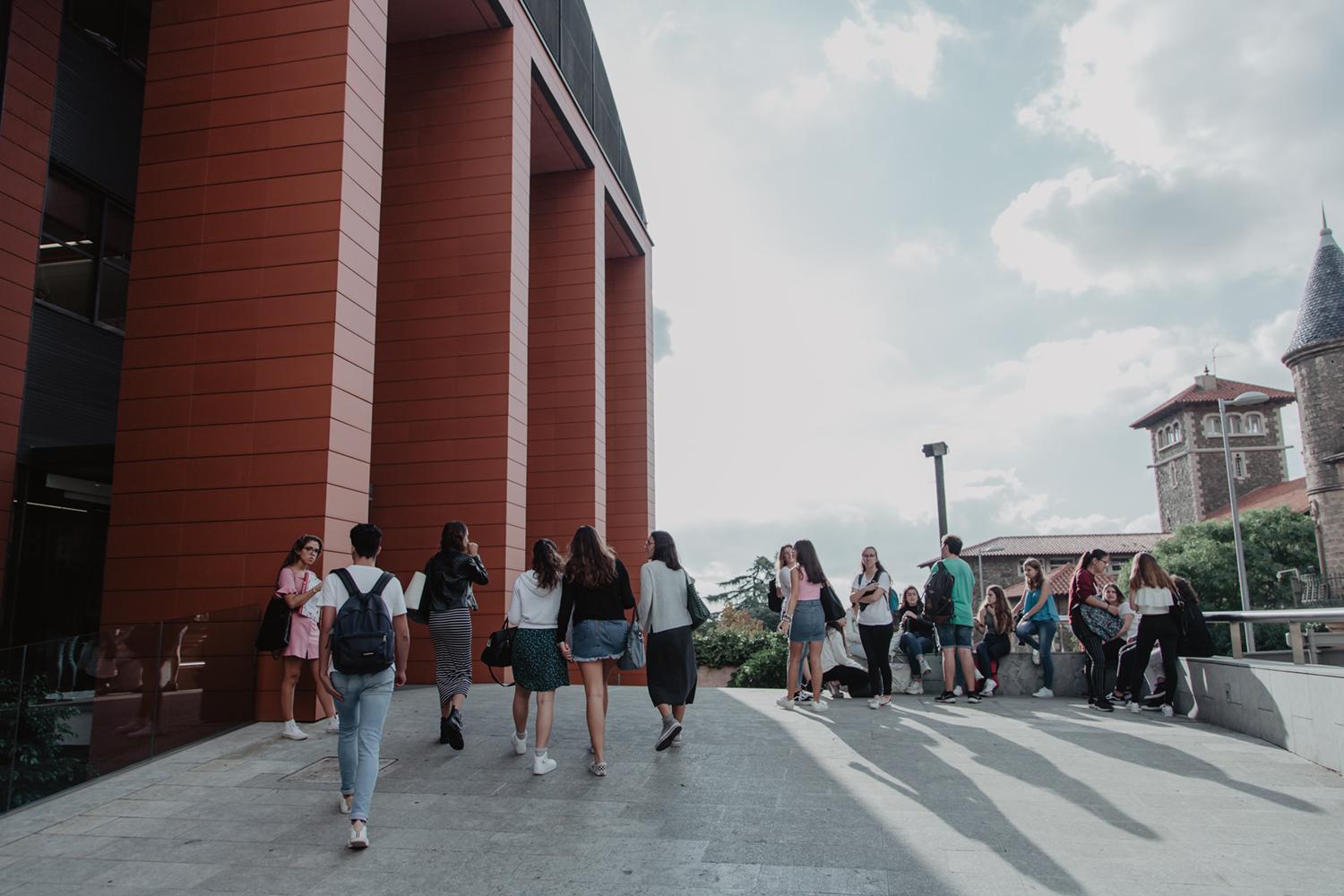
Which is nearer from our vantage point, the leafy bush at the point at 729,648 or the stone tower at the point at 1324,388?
the leafy bush at the point at 729,648

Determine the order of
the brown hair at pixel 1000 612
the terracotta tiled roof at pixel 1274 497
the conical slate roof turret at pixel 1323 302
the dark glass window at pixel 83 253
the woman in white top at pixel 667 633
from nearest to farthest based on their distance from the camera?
the woman in white top at pixel 667 633 < the brown hair at pixel 1000 612 < the dark glass window at pixel 83 253 < the conical slate roof turret at pixel 1323 302 < the terracotta tiled roof at pixel 1274 497

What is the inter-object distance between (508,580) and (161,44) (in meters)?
8.18

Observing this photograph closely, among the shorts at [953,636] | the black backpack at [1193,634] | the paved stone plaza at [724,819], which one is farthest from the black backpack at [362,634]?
the black backpack at [1193,634]

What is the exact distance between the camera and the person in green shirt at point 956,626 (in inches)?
395

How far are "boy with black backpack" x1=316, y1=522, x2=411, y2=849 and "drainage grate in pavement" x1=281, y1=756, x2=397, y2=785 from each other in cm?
109

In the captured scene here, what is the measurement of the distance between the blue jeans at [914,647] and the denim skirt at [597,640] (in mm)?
5456

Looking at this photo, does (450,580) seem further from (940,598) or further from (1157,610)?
(1157,610)

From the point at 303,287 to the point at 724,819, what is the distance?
728 cm

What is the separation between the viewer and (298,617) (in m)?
8.09

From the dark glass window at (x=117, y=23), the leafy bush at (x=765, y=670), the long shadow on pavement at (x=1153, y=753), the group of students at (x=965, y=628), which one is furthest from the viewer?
the leafy bush at (x=765, y=670)

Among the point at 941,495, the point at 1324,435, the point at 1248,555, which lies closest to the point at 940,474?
the point at 941,495

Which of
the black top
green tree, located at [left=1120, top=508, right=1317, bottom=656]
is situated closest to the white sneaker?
the black top

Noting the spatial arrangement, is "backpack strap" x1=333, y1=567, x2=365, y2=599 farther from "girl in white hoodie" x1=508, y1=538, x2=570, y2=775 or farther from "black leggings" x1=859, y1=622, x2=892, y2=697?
"black leggings" x1=859, y1=622, x2=892, y2=697

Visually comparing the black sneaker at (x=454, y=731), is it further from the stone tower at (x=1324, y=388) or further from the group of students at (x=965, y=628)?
the stone tower at (x=1324, y=388)
